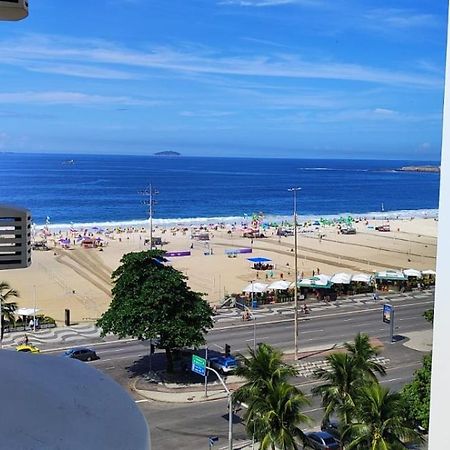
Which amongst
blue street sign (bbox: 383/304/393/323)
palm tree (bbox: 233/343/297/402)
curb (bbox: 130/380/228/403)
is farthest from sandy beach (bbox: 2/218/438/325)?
palm tree (bbox: 233/343/297/402)

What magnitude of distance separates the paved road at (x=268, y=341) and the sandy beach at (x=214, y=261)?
697cm

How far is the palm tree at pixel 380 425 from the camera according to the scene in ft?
41.6

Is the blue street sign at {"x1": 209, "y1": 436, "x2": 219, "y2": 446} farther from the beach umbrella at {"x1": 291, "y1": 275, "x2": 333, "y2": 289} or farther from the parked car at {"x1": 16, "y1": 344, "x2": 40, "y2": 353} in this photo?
the beach umbrella at {"x1": 291, "y1": 275, "x2": 333, "y2": 289}

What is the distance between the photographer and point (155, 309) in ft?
74.6

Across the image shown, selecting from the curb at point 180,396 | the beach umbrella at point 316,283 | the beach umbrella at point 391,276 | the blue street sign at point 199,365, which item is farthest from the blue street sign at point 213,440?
the beach umbrella at point 391,276

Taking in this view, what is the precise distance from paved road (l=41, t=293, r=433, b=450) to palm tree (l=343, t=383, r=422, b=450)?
562 centimetres

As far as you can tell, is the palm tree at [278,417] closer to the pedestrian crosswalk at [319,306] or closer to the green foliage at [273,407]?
the green foliage at [273,407]

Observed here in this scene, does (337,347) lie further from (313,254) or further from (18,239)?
(313,254)

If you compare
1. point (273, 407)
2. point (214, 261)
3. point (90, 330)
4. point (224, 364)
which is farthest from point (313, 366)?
point (214, 261)

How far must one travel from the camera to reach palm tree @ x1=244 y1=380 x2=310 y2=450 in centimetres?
1388

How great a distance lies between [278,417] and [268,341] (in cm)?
1468

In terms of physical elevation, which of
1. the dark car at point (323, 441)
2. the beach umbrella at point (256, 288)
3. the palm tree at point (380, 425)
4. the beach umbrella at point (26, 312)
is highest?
the palm tree at point (380, 425)

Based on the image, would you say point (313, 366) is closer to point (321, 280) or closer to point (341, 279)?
point (321, 280)

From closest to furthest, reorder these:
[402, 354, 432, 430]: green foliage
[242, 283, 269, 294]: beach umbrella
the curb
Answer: [402, 354, 432, 430]: green foliage, the curb, [242, 283, 269, 294]: beach umbrella
